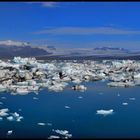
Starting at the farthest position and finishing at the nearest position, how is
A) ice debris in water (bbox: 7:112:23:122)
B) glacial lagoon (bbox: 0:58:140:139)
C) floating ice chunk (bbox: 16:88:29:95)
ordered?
floating ice chunk (bbox: 16:88:29:95), ice debris in water (bbox: 7:112:23:122), glacial lagoon (bbox: 0:58:140:139)

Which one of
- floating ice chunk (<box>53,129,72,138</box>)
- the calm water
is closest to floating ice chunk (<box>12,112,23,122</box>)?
the calm water

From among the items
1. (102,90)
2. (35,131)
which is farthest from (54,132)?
(102,90)

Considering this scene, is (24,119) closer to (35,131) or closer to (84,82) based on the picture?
(35,131)

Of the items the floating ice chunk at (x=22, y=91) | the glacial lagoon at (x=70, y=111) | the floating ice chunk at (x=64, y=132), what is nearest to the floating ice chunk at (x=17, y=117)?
the glacial lagoon at (x=70, y=111)

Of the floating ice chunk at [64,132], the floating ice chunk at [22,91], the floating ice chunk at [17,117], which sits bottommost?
the floating ice chunk at [64,132]

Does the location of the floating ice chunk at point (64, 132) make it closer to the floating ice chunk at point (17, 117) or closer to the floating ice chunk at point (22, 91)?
the floating ice chunk at point (17, 117)

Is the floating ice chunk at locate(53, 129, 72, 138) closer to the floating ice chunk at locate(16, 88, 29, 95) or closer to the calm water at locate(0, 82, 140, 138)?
the calm water at locate(0, 82, 140, 138)

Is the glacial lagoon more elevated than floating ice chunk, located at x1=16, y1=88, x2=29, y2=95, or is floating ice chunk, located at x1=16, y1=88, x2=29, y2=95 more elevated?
floating ice chunk, located at x1=16, y1=88, x2=29, y2=95

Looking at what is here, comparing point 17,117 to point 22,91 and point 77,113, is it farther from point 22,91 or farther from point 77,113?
point 22,91
